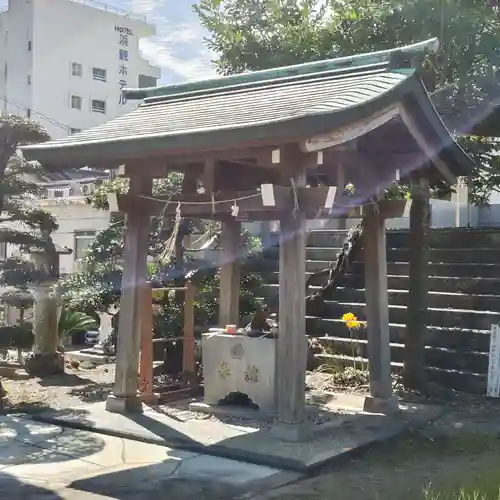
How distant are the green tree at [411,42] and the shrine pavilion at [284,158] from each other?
1191 mm

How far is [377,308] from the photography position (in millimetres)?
8852

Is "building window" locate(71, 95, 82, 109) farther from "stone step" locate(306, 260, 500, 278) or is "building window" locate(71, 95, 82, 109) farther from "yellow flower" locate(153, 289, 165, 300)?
"yellow flower" locate(153, 289, 165, 300)

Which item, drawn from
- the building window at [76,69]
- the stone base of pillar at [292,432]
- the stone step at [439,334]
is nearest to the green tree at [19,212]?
the stone base of pillar at [292,432]

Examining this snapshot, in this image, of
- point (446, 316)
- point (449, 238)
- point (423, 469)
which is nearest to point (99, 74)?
point (449, 238)

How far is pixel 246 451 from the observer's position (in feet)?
22.6

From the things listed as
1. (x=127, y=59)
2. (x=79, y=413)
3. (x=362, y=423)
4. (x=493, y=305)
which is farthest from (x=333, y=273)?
(x=127, y=59)

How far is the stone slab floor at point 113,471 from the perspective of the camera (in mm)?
5887

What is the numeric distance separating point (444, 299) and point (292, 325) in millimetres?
5856

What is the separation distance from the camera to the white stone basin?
326 inches

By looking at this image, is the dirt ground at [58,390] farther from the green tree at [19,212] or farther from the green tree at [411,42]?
the green tree at [411,42]

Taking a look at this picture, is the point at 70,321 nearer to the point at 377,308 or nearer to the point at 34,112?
the point at 377,308

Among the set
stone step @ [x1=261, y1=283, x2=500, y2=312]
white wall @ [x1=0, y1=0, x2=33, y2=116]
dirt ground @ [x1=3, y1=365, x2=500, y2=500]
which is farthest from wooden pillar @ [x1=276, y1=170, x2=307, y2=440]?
white wall @ [x1=0, y1=0, x2=33, y2=116]

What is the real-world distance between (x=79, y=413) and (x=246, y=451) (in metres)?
2.73

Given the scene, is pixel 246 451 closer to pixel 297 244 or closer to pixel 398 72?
pixel 297 244
